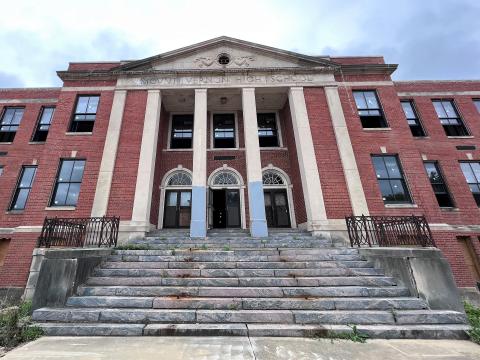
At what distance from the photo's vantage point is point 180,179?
44.7 ft

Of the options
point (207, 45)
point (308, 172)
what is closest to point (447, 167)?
point (308, 172)

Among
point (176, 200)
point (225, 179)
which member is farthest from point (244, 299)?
point (176, 200)

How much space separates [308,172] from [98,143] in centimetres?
1094

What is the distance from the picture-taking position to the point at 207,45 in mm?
13477

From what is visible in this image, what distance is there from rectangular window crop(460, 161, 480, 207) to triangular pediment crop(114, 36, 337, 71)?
9417 mm

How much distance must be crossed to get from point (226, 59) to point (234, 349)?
46.7 ft

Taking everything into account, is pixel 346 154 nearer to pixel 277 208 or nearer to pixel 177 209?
pixel 277 208

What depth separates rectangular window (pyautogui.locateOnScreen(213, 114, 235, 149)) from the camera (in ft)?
47.5

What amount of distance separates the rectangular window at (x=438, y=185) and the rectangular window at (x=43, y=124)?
22.7m

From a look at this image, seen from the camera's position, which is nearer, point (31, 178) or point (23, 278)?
point (23, 278)

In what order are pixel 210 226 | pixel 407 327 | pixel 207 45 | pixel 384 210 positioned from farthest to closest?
1. pixel 207 45
2. pixel 210 226
3. pixel 384 210
4. pixel 407 327

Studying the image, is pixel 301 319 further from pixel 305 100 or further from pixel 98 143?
pixel 98 143

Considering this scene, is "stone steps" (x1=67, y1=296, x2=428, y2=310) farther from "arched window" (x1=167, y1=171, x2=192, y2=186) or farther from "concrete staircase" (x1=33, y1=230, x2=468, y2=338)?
"arched window" (x1=167, y1=171, x2=192, y2=186)

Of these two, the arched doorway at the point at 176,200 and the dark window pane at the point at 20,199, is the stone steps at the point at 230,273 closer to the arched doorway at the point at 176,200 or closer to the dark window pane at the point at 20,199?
the arched doorway at the point at 176,200
